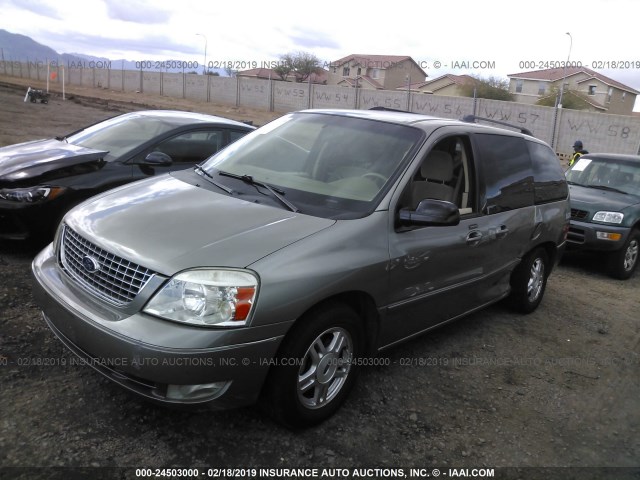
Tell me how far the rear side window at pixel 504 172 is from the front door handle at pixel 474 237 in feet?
0.78

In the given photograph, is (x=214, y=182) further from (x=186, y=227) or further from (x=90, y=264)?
(x=90, y=264)

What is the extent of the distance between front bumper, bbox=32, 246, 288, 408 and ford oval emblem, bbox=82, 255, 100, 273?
19cm

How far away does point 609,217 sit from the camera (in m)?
7.29

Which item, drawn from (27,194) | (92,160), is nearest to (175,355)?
(27,194)

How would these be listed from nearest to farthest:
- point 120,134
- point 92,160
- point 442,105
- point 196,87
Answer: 1. point 92,160
2. point 120,134
3. point 442,105
4. point 196,87

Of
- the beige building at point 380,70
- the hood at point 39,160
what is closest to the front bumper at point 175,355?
the hood at point 39,160

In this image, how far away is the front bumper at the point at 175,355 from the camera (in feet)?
8.18

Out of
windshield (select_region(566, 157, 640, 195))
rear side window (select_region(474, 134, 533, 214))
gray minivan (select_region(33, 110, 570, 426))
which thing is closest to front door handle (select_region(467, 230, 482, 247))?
gray minivan (select_region(33, 110, 570, 426))

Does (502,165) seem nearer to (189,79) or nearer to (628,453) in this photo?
(628,453)

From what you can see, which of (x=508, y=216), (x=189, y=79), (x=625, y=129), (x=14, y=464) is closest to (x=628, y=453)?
(x=508, y=216)

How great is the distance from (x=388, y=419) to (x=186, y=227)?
167cm

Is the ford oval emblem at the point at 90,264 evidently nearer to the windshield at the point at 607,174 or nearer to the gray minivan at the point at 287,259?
the gray minivan at the point at 287,259

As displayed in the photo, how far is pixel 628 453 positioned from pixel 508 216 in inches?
77.2

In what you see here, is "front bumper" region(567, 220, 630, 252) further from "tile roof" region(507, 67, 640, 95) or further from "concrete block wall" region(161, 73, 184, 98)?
"tile roof" region(507, 67, 640, 95)
